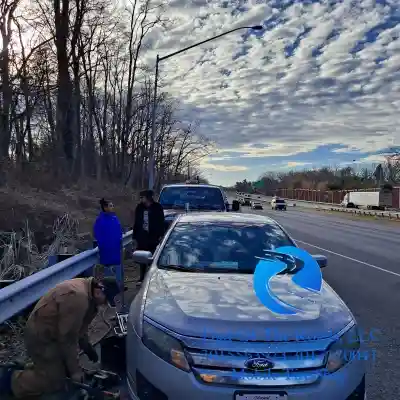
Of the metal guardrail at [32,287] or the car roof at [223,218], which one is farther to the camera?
the car roof at [223,218]

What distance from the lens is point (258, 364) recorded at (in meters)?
3.13

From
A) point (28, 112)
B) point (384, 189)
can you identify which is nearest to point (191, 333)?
point (28, 112)

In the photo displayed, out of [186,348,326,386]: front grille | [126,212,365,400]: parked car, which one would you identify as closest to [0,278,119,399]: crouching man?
[126,212,365,400]: parked car

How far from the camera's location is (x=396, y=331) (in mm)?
6352

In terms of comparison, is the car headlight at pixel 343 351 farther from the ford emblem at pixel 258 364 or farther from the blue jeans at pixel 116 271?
the blue jeans at pixel 116 271

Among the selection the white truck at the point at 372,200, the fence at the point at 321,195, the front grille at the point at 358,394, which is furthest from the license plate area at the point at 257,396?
the fence at the point at 321,195

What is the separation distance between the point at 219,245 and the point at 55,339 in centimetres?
212

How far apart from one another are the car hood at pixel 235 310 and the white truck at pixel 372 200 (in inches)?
2262

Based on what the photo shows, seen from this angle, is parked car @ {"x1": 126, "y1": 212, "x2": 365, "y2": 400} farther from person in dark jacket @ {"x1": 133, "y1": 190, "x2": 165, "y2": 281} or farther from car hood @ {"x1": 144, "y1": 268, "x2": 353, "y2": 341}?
person in dark jacket @ {"x1": 133, "y1": 190, "x2": 165, "y2": 281}

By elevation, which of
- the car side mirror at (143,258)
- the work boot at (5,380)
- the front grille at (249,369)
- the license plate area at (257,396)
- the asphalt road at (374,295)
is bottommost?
the asphalt road at (374,295)

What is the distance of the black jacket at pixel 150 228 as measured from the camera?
927cm

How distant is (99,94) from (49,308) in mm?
45386

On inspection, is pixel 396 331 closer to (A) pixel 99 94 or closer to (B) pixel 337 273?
(B) pixel 337 273

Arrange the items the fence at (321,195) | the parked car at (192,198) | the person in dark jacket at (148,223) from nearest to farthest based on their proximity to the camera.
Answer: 1. the person in dark jacket at (148,223)
2. the parked car at (192,198)
3. the fence at (321,195)
